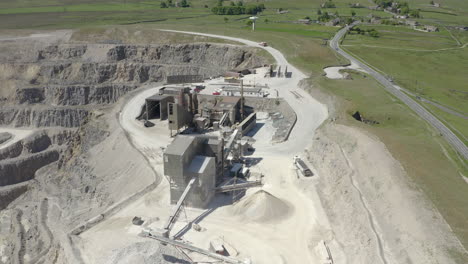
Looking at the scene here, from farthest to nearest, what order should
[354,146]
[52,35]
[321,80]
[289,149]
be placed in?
[52,35] → [321,80] → [289,149] → [354,146]

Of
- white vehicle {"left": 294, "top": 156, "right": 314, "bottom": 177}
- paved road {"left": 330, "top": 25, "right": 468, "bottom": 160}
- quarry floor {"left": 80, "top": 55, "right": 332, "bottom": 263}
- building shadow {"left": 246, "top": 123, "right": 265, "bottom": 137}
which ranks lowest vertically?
quarry floor {"left": 80, "top": 55, "right": 332, "bottom": 263}

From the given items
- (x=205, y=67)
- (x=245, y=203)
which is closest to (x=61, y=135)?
(x=205, y=67)

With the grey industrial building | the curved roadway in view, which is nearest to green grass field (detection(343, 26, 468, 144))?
the curved roadway

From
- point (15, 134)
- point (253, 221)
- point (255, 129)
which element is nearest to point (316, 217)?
point (253, 221)

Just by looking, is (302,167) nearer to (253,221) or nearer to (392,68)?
(253,221)

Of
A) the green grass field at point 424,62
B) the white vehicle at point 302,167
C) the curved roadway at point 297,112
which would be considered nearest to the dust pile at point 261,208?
the white vehicle at point 302,167

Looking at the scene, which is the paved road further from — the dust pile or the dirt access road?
the dust pile

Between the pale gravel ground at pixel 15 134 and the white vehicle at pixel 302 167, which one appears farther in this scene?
the pale gravel ground at pixel 15 134

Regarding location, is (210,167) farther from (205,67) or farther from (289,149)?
(205,67)

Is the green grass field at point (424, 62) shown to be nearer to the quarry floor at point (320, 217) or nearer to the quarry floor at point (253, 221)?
the quarry floor at point (320, 217)
